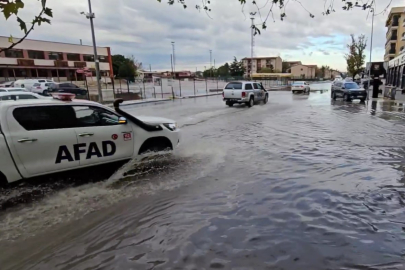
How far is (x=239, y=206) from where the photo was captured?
460 cm

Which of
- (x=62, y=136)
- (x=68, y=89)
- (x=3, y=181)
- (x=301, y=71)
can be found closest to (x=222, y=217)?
(x=62, y=136)

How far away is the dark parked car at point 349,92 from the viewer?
23589 mm

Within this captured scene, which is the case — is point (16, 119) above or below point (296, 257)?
above

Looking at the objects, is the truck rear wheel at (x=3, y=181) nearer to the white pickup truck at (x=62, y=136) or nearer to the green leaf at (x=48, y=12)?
the white pickup truck at (x=62, y=136)

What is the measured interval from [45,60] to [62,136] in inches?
2676

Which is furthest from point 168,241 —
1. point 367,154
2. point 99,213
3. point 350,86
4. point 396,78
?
point 396,78

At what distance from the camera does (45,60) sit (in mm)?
62906

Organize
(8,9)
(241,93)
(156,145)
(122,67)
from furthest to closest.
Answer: (122,67) < (241,93) < (156,145) < (8,9)

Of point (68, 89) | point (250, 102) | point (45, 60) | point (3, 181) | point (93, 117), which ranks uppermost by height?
point (45, 60)

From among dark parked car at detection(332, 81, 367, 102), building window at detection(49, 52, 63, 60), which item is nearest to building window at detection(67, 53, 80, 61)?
building window at detection(49, 52, 63, 60)

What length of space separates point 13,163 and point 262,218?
152 inches

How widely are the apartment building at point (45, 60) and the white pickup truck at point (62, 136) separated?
60.8 meters

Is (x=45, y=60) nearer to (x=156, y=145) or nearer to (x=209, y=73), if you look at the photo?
(x=156, y=145)

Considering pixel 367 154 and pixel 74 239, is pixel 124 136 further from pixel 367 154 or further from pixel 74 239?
pixel 367 154
